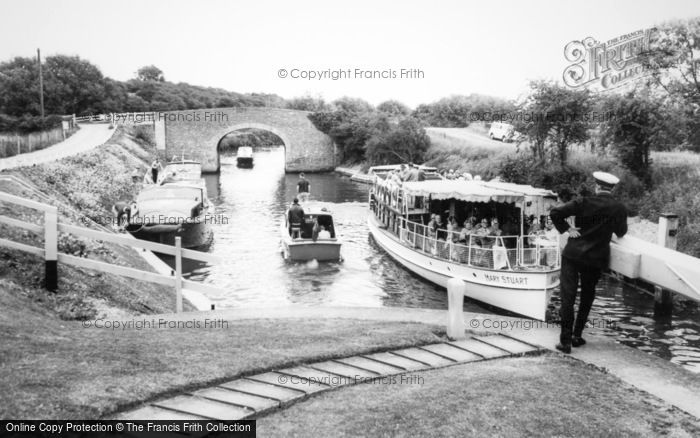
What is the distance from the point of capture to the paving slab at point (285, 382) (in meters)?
6.18

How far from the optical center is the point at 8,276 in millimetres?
9188

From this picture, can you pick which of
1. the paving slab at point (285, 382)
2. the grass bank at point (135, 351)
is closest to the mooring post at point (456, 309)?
the grass bank at point (135, 351)

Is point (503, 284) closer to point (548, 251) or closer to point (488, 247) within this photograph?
point (488, 247)

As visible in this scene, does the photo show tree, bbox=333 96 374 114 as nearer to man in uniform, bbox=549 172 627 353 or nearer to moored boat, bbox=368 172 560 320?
moored boat, bbox=368 172 560 320

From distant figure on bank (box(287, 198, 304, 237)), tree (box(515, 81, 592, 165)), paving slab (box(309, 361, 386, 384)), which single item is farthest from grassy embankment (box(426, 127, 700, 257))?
paving slab (box(309, 361, 386, 384))

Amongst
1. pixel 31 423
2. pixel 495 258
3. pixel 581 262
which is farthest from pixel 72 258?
pixel 495 258

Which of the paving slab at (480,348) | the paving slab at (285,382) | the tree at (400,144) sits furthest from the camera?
the tree at (400,144)

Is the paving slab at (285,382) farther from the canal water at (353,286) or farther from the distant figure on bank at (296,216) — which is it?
the distant figure on bank at (296,216)

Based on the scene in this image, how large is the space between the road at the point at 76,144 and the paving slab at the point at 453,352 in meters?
19.6

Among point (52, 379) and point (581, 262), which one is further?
point (581, 262)

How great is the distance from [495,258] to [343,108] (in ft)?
160

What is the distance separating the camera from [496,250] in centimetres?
1684

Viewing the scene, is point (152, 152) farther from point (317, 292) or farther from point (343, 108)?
point (317, 292)

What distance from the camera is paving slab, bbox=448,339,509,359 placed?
24.3 ft
